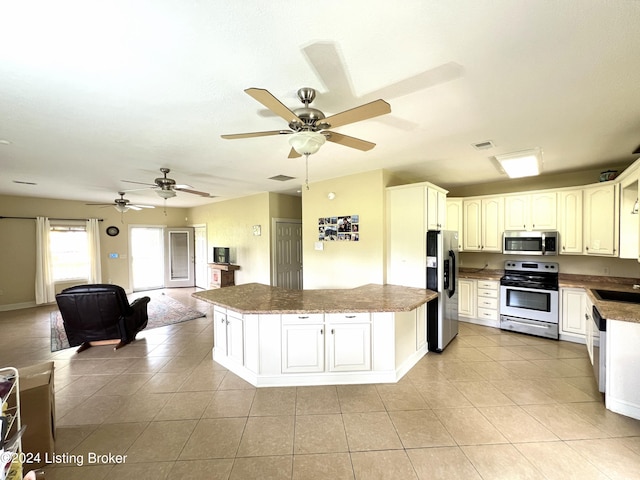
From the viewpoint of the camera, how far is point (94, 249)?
22.9 feet

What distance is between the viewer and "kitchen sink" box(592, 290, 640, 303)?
2866mm

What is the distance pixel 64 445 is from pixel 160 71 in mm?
2768

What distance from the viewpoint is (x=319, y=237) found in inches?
184

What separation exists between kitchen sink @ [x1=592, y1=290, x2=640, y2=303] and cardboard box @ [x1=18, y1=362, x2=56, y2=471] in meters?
5.08

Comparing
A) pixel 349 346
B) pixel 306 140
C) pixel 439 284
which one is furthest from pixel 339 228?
pixel 306 140

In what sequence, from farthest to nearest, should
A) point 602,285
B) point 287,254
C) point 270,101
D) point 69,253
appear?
1. point 69,253
2. point 287,254
3. point 602,285
4. point 270,101

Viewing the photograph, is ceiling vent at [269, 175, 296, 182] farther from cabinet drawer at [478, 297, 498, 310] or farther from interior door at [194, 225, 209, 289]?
interior door at [194, 225, 209, 289]

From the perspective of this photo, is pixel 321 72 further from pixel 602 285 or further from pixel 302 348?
pixel 602 285

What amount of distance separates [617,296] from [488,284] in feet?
5.19

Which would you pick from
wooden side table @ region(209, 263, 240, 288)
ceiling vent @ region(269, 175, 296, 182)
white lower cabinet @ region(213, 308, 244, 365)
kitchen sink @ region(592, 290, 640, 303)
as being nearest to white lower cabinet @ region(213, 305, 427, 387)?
white lower cabinet @ region(213, 308, 244, 365)

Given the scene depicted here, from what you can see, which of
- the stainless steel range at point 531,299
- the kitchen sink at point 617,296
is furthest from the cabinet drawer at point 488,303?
the kitchen sink at point 617,296

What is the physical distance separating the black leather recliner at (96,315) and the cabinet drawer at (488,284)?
18.2 feet

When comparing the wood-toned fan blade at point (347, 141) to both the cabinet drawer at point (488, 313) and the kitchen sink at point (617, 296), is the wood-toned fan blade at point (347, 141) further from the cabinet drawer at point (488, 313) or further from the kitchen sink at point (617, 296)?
the cabinet drawer at point (488, 313)

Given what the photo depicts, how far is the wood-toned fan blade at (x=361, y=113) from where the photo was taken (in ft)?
4.96
